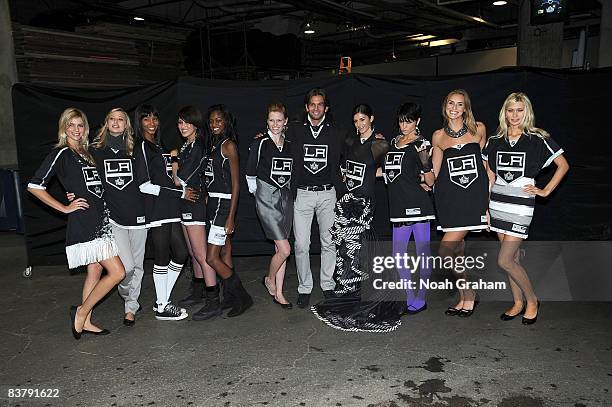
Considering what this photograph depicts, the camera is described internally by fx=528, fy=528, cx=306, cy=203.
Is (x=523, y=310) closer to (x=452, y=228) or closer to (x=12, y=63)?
(x=452, y=228)

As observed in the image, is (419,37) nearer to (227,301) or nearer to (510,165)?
(510,165)

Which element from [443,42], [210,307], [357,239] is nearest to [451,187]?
[357,239]

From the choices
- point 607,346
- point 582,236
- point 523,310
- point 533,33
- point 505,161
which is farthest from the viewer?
point 533,33

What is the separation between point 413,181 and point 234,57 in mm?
8450

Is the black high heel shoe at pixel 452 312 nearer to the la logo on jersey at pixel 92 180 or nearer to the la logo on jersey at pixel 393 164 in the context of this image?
the la logo on jersey at pixel 393 164

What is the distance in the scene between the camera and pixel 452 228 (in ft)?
14.6

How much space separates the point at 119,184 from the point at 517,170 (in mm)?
3239

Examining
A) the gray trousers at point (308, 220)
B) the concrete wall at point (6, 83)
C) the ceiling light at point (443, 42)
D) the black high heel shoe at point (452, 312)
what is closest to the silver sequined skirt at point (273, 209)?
the gray trousers at point (308, 220)

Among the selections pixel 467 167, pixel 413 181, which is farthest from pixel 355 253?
pixel 467 167

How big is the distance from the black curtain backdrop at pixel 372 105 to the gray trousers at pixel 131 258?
192cm

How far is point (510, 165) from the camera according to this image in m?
4.25

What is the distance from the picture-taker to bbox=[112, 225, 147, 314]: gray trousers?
4402 millimetres

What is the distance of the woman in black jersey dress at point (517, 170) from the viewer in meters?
4.20

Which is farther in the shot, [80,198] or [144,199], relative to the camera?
[144,199]
